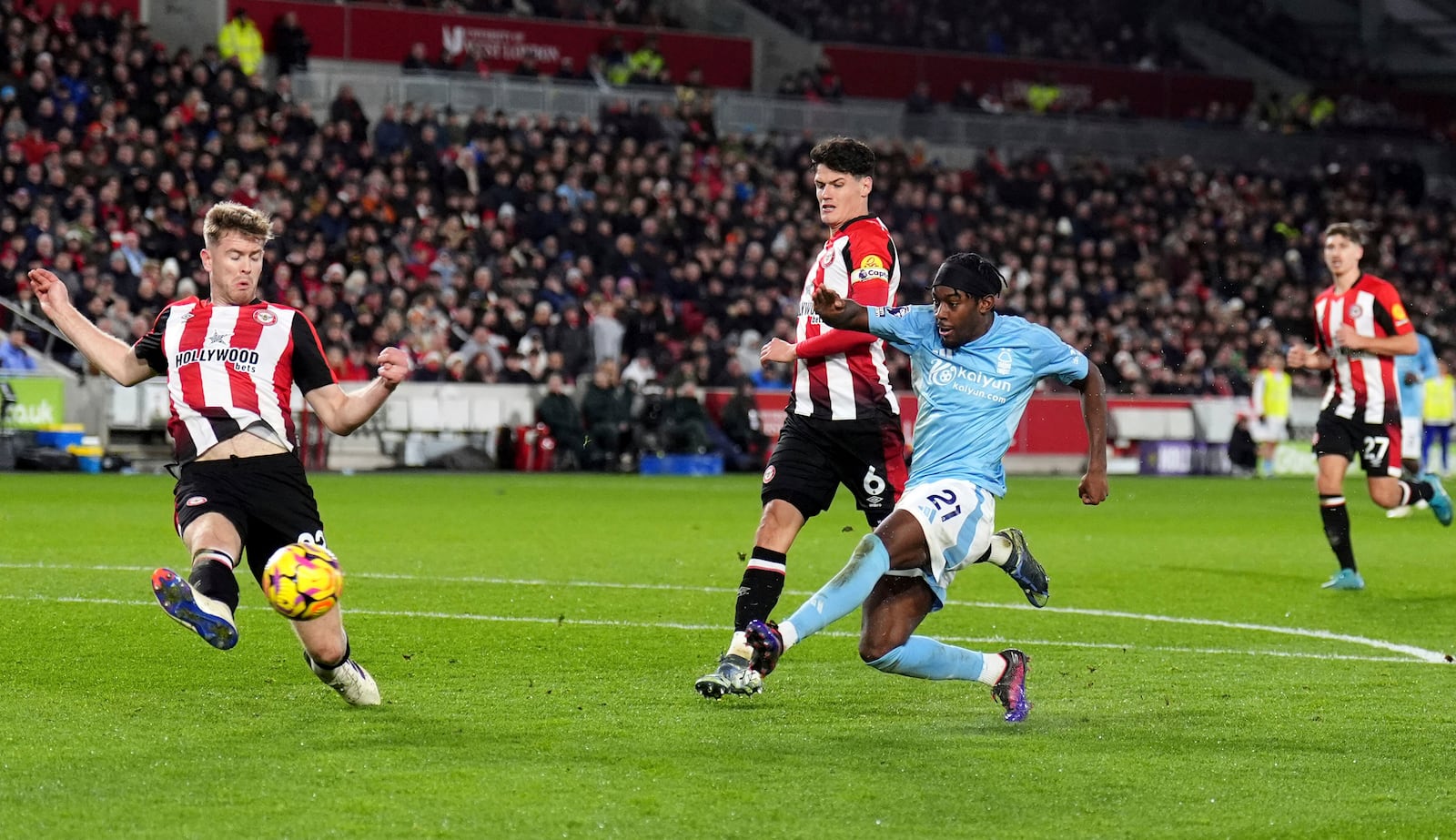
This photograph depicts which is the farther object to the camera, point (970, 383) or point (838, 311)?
point (970, 383)

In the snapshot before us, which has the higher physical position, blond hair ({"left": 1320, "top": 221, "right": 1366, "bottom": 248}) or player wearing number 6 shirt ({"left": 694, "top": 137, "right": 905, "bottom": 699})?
blond hair ({"left": 1320, "top": 221, "right": 1366, "bottom": 248})

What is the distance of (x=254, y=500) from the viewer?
6.80 metres

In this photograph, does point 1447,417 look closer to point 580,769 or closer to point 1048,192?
point 1048,192

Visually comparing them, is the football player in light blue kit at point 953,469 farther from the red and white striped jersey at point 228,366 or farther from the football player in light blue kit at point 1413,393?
the football player in light blue kit at point 1413,393

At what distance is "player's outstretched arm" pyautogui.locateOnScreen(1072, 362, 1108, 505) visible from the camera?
7051 mm

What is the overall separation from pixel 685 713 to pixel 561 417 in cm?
1975

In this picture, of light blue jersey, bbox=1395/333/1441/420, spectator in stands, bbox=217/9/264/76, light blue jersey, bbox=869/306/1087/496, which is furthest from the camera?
spectator in stands, bbox=217/9/264/76

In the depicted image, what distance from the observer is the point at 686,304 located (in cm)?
3055

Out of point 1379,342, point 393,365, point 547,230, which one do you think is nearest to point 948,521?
point 393,365

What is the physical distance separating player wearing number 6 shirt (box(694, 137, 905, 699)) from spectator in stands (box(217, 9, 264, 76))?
2541cm

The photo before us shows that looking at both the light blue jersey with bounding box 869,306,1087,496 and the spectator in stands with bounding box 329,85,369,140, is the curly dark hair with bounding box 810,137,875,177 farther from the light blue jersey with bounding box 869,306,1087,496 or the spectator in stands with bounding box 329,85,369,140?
the spectator in stands with bounding box 329,85,369,140

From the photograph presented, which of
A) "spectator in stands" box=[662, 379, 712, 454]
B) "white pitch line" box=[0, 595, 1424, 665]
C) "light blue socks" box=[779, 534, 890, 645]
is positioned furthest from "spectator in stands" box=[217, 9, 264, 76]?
"light blue socks" box=[779, 534, 890, 645]

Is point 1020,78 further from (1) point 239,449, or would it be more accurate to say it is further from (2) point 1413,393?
(1) point 239,449

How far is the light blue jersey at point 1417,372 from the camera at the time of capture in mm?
23734
